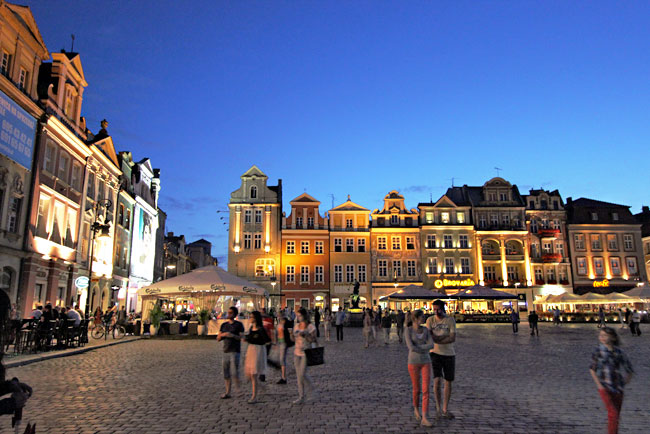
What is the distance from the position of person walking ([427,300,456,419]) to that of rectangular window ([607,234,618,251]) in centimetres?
6354

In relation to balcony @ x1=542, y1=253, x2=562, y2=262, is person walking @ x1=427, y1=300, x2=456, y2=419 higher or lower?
lower

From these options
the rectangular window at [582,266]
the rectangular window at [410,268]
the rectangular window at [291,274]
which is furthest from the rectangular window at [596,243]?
the rectangular window at [291,274]

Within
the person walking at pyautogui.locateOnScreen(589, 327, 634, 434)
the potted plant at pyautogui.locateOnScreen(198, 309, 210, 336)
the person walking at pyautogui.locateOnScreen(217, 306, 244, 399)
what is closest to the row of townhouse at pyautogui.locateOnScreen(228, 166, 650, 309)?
the potted plant at pyautogui.locateOnScreen(198, 309, 210, 336)

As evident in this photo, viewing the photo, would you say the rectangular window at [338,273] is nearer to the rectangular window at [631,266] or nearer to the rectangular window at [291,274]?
the rectangular window at [291,274]

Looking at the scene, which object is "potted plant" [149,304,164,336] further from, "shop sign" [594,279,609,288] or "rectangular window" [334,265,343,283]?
"shop sign" [594,279,609,288]

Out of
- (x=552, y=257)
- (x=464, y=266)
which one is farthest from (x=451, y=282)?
(x=552, y=257)

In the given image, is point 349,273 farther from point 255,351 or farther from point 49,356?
point 255,351

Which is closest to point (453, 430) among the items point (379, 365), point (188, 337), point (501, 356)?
point (379, 365)

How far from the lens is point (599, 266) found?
6131 centimetres

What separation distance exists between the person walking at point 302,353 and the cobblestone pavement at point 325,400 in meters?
0.29

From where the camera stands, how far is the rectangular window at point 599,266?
6119cm

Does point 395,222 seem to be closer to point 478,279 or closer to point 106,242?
point 478,279

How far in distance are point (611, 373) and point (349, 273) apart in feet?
174

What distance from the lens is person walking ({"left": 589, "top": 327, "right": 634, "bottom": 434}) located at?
580 cm
